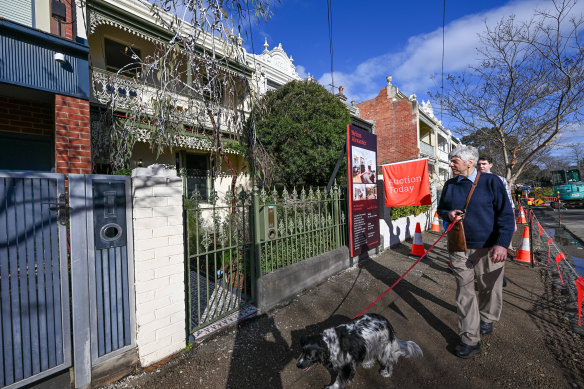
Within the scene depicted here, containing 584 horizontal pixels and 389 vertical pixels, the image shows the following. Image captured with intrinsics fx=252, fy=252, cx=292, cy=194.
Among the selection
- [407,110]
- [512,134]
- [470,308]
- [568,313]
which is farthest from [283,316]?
[407,110]

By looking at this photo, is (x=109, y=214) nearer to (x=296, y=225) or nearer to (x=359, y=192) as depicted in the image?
(x=296, y=225)

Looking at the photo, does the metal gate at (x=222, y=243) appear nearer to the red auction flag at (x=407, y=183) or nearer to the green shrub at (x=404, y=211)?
the red auction flag at (x=407, y=183)

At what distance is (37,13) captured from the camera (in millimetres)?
4191

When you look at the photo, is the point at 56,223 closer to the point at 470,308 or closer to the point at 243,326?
the point at 243,326

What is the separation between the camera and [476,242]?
103 inches

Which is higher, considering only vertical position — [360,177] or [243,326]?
[360,177]

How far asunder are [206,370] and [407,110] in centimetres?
1724

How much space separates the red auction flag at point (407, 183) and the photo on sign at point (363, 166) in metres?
0.52

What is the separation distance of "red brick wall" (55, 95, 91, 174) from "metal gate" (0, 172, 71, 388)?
2.84m

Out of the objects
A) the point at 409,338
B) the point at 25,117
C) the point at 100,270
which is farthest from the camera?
the point at 25,117

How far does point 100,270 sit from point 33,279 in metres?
0.42

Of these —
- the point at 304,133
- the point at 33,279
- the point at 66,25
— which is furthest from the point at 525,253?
the point at 66,25

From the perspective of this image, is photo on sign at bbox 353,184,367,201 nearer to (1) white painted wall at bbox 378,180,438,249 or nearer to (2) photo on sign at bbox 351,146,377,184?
(2) photo on sign at bbox 351,146,377,184

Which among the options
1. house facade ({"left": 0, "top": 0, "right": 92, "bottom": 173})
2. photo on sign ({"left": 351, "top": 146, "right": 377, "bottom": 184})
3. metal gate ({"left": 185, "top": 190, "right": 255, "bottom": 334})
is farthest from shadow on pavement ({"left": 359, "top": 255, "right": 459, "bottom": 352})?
house facade ({"left": 0, "top": 0, "right": 92, "bottom": 173})
